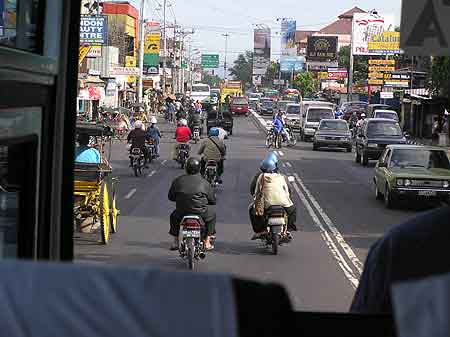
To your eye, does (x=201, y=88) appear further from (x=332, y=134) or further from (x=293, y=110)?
(x=332, y=134)

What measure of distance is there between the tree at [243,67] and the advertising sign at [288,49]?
40192mm

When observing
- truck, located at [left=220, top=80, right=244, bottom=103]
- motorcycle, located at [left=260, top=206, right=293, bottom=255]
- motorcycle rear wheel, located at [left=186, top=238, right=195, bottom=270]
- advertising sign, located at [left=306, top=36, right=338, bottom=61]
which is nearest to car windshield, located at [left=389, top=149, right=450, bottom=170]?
motorcycle, located at [left=260, top=206, right=293, bottom=255]

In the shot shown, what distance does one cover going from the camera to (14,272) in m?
1.43

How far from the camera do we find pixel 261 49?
147 metres

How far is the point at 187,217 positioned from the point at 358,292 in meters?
9.90

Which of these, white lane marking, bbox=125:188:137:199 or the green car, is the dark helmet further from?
white lane marking, bbox=125:188:137:199

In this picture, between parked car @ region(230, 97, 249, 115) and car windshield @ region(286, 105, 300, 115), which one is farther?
parked car @ region(230, 97, 249, 115)

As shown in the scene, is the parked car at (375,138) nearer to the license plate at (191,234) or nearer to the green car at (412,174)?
the green car at (412,174)

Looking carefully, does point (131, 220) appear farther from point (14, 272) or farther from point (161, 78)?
point (161, 78)

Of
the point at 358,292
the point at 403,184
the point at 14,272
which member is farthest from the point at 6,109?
the point at 403,184

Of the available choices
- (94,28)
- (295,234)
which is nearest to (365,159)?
(94,28)

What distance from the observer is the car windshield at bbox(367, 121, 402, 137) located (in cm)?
A: 3462

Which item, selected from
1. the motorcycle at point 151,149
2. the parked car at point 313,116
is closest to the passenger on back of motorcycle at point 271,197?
the motorcycle at point 151,149

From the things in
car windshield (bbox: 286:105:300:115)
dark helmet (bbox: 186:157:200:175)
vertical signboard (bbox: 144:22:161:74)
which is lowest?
dark helmet (bbox: 186:157:200:175)
